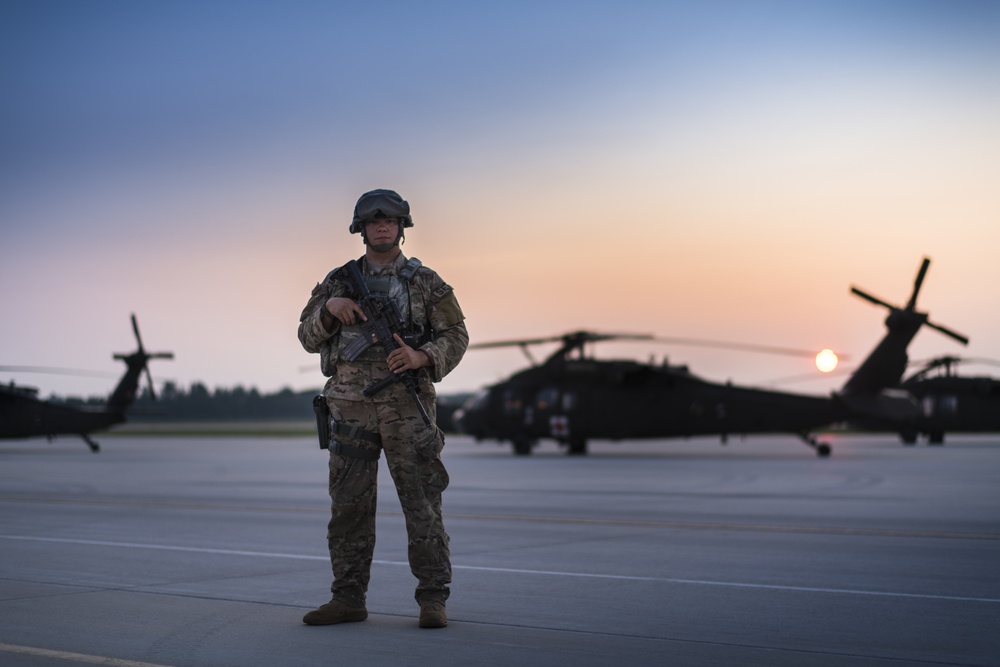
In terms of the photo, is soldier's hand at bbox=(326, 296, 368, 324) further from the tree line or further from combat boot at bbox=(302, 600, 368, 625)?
the tree line

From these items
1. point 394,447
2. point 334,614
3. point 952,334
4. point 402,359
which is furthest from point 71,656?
point 952,334

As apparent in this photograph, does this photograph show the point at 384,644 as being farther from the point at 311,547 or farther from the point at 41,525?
the point at 41,525

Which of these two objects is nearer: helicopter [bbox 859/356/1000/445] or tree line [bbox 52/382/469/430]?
helicopter [bbox 859/356/1000/445]

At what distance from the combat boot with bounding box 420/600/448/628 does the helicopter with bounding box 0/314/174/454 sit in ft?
113

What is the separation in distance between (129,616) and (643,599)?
10.2 feet

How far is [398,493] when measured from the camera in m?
6.50

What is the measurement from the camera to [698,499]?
642 inches

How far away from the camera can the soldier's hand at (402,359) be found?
6.36m

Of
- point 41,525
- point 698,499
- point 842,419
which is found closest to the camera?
point 41,525

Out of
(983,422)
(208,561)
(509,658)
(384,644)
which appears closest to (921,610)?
(509,658)

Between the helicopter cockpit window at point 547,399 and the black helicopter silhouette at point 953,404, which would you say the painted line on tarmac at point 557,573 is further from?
the black helicopter silhouette at point 953,404

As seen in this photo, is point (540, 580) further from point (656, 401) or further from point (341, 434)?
point (656, 401)

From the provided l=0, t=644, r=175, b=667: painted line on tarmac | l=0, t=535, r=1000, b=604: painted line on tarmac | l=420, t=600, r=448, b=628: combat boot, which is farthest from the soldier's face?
l=0, t=535, r=1000, b=604: painted line on tarmac

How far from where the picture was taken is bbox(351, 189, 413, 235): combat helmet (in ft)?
21.6
